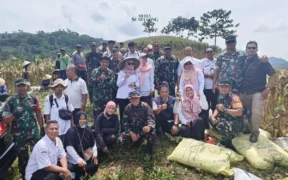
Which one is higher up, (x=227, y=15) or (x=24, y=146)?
(x=227, y=15)

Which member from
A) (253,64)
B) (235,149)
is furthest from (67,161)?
(253,64)

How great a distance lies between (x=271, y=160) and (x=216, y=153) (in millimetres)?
968

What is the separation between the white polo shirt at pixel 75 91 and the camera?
17.7 feet

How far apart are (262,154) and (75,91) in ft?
11.9

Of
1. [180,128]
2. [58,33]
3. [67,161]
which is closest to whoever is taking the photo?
[67,161]

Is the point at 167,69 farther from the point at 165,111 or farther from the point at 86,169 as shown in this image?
the point at 86,169

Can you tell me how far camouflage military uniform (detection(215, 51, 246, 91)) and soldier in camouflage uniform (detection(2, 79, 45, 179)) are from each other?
12.0ft

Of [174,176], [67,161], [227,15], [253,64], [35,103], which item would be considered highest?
[227,15]

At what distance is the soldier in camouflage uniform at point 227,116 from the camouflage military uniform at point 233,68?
258 millimetres

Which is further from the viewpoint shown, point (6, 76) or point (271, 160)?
point (6, 76)

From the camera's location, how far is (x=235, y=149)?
5.27m

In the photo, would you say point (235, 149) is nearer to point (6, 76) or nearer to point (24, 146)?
point (24, 146)

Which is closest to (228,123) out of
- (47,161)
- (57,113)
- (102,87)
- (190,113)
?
(190,113)

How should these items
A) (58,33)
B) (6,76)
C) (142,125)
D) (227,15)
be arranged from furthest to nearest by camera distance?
(58,33) → (227,15) → (6,76) → (142,125)
